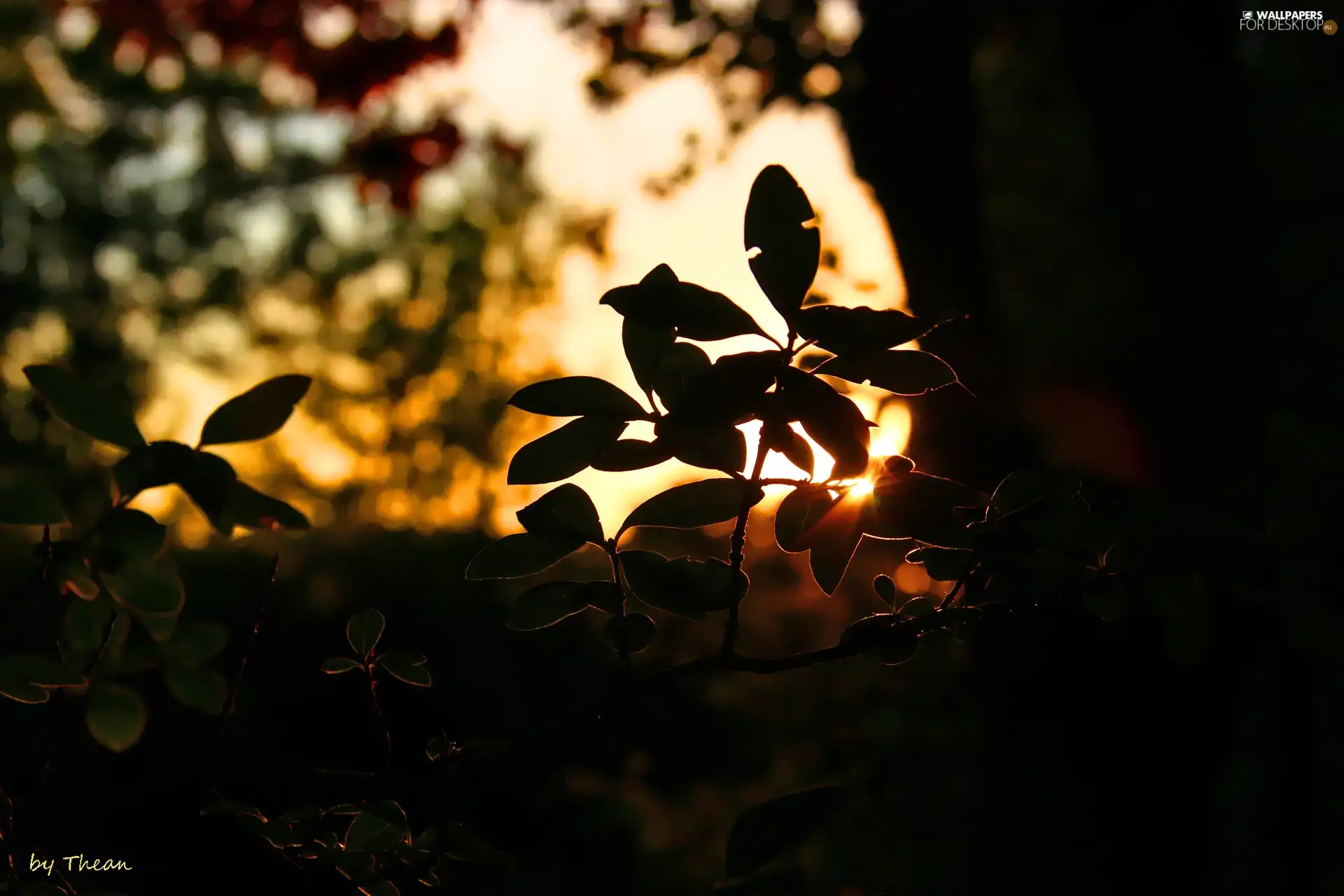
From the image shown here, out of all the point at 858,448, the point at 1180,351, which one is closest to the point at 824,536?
the point at 858,448

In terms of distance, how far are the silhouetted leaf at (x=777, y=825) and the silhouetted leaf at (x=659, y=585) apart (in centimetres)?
16

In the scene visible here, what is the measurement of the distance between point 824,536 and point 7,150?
2202cm

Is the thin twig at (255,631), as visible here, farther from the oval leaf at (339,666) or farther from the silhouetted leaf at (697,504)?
the silhouetted leaf at (697,504)

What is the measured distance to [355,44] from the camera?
518 centimetres

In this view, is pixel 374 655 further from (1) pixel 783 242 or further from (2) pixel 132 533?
(1) pixel 783 242

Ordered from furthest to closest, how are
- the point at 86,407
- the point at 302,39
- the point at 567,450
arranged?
the point at 302,39 → the point at 567,450 → the point at 86,407

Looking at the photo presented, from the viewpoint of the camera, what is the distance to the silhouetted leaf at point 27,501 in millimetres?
633

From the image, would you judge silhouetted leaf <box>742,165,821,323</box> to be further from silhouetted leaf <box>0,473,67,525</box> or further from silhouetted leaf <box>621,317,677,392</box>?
silhouetted leaf <box>0,473,67,525</box>

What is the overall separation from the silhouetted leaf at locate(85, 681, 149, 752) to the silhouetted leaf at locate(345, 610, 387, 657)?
21cm

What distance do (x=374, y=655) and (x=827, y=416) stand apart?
0.52 m

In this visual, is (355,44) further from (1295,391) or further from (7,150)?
(7,150)

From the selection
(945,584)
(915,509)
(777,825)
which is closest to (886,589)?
(915,509)

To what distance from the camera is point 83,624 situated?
27.8 inches

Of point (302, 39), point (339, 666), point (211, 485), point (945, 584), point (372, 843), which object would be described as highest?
point (302, 39)
